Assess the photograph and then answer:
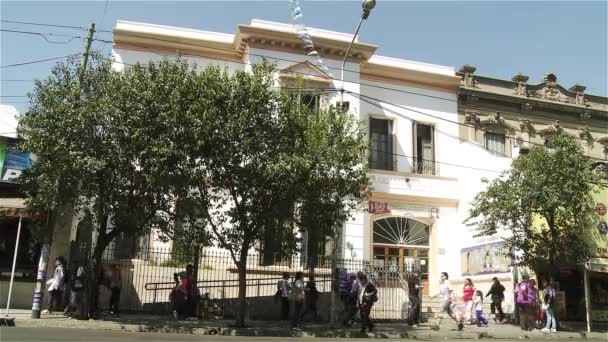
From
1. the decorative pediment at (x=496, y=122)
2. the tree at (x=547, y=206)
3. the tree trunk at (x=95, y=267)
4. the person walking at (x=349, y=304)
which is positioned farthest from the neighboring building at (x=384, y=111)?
the tree trunk at (x=95, y=267)

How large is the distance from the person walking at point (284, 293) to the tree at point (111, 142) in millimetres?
4663

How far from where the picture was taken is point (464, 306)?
19.8m

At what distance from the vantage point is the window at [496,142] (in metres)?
28.0

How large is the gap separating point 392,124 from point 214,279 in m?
11.2

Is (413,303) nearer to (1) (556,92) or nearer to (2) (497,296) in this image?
(2) (497,296)

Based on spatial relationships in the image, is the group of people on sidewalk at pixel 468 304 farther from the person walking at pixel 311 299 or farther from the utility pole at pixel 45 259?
the utility pole at pixel 45 259

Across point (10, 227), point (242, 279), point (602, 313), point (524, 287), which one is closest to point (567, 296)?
point (602, 313)

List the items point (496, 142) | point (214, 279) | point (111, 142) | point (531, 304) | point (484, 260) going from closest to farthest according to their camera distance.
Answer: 1. point (111, 142)
2. point (531, 304)
3. point (214, 279)
4. point (484, 260)
5. point (496, 142)

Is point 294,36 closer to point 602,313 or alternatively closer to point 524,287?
point 524,287

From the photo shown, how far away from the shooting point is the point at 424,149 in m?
27.5

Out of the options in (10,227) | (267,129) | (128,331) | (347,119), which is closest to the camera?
(128,331)

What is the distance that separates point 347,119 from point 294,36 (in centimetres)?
825

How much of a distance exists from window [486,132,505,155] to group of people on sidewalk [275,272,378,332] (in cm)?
1228

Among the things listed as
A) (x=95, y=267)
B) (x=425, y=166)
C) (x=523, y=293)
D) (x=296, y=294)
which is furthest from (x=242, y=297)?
(x=425, y=166)
